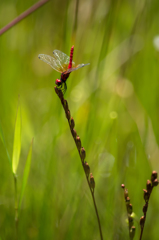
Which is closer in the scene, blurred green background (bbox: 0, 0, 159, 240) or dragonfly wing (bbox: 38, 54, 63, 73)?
dragonfly wing (bbox: 38, 54, 63, 73)

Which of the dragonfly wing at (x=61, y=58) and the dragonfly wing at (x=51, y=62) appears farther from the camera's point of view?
the dragonfly wing at (x=61, y=58)

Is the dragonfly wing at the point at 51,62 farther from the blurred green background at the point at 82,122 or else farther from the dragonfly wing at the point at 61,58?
the blurred green background at the point at 82,122

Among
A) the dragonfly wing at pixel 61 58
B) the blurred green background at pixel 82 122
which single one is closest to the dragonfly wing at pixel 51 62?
the dragonfly wing at pixel 61 58

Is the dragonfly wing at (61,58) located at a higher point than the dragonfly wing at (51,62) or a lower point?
higher

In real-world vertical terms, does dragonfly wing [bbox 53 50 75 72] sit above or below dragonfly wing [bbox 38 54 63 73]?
above

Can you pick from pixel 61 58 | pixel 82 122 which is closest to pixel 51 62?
pixel 61 58

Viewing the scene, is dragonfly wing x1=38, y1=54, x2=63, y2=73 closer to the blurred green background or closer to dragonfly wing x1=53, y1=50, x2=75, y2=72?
dragonfly wing x1=53, y1=50, x2=75, y2=72

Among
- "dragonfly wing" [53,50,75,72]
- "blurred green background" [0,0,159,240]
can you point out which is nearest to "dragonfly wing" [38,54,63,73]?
"dragonfly wing" [53,50,75,72]

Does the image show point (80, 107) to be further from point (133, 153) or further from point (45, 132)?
point (133, 153)

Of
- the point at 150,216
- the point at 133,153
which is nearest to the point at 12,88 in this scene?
the point at 133,153
